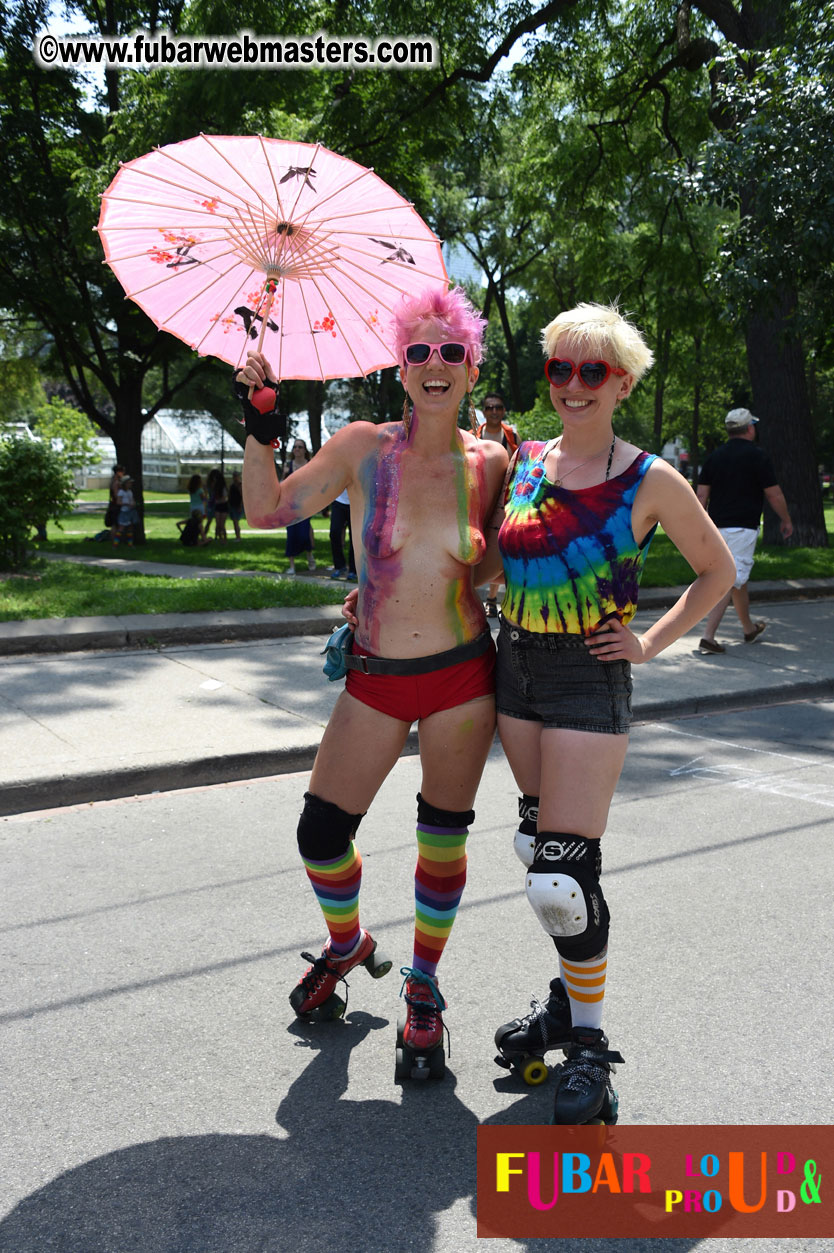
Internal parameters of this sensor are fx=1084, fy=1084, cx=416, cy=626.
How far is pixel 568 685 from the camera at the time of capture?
2768 mm

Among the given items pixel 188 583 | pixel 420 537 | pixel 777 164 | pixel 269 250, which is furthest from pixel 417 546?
pixel 777 164

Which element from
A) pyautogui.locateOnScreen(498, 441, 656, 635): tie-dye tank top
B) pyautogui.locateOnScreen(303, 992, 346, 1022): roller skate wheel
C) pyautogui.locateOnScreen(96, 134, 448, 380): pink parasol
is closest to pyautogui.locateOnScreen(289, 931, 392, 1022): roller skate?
pyautogui.locateOnScreen(303, 992, 346, 1022): roller skate wheel

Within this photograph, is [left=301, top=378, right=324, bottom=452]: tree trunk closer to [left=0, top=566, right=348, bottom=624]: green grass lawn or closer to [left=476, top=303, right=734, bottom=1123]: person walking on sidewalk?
[left=0, top=566, right=348, bottom=624]: green grass lawn

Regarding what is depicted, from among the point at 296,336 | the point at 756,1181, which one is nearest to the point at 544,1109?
the point at 756,1181

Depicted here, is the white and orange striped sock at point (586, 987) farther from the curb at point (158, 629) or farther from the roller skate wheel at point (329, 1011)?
the curb at point (158, 629)

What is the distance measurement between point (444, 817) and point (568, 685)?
58 cm

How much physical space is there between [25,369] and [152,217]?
31.0 meters

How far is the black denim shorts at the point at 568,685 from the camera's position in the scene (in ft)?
9.02

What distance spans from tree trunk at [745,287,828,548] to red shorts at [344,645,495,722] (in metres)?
14.0

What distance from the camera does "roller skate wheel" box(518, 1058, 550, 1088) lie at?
3.00 meters

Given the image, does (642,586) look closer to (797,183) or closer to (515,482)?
(797,183)

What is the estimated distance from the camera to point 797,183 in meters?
10.2

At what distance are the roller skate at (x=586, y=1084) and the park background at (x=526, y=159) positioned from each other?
24.1ft

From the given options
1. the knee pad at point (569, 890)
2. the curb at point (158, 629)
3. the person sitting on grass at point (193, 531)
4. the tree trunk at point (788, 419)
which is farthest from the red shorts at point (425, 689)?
the person sitting on grass at point (193, 531)
